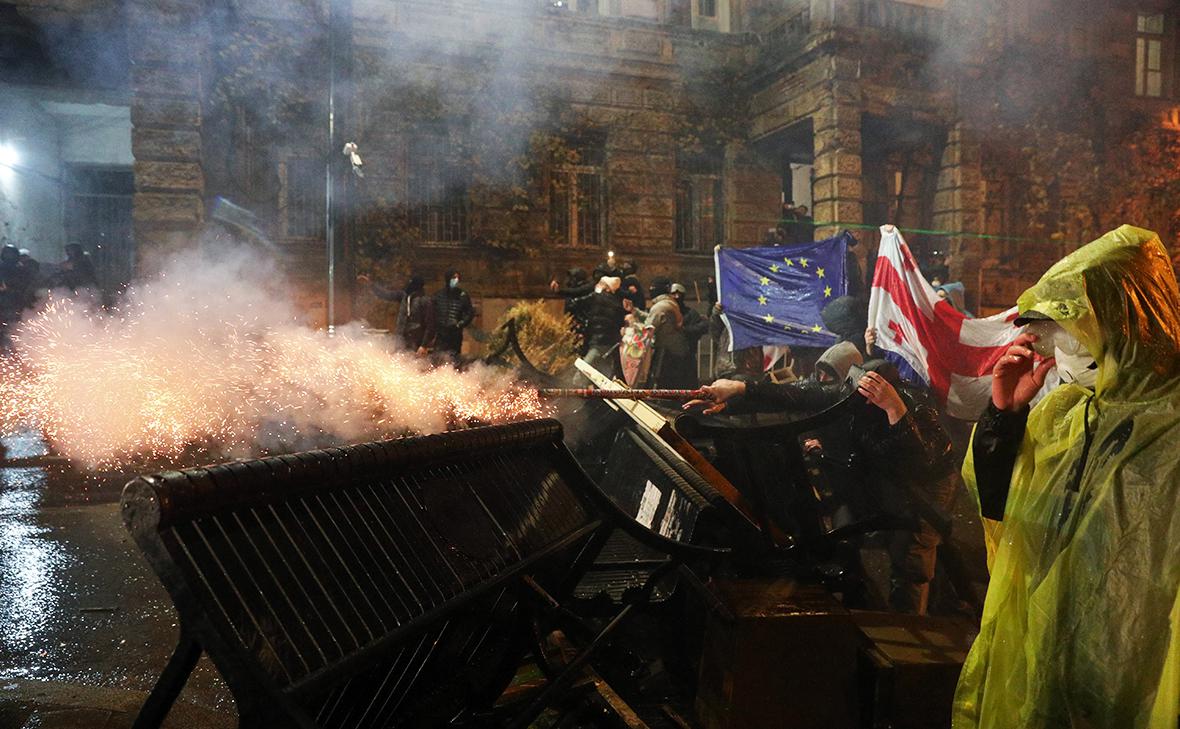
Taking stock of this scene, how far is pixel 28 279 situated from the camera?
11.1 m

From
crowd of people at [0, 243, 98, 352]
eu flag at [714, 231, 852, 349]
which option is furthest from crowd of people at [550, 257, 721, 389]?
crowd of people at [0, 243, 98, 352]

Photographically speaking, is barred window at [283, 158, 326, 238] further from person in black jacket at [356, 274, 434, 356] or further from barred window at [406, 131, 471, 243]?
person in black jacket at [356, 274, 434, 356]

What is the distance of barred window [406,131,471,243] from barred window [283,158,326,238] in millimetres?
1775

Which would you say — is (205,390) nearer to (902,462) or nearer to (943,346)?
(902,462)

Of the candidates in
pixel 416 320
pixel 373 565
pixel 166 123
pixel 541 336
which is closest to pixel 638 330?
pixel 416 320

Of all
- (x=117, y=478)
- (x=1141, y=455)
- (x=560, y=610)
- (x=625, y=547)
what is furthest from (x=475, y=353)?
(x=1141, y=455)

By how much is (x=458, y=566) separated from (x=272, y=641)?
71 cm

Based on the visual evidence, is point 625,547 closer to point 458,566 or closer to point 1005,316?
point 458,566

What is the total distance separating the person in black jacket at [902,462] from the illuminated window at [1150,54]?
1944 cm

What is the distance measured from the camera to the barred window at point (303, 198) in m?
14.4

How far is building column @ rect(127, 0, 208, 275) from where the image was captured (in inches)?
485

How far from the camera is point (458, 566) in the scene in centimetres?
218

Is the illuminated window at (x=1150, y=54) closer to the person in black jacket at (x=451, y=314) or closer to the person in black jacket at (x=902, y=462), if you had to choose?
the person in black jacket at (x=451, y=314)

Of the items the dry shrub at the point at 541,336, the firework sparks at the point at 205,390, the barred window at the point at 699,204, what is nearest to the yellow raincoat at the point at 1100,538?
the firework sparks at the point at 205,390
